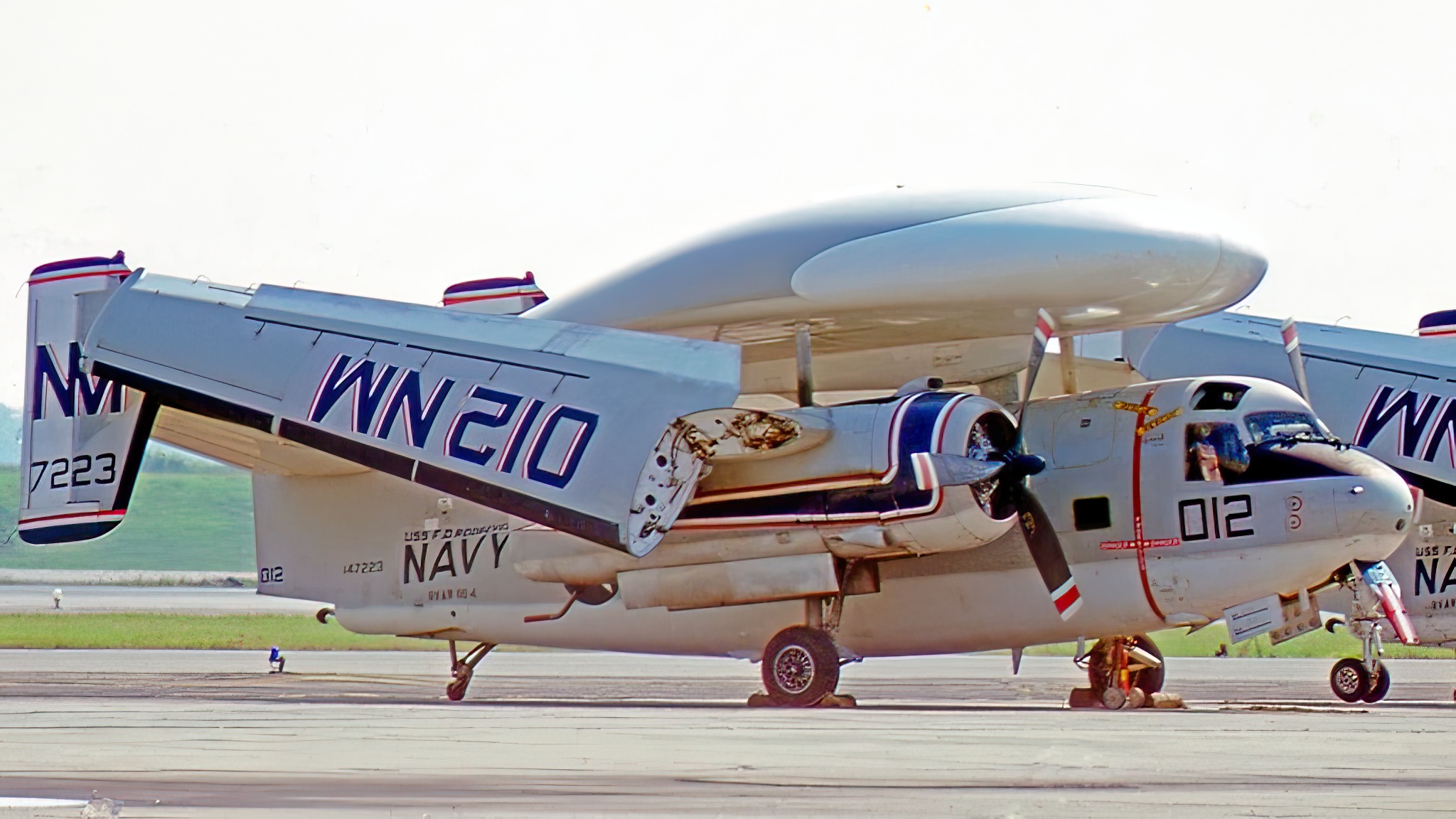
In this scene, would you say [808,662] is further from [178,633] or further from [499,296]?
[178,633]

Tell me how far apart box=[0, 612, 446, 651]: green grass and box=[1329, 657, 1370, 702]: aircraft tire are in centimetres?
2386

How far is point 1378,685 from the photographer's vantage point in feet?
71.9

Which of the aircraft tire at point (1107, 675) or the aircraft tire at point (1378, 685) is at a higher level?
the aircraft tire at point (1107, 675)

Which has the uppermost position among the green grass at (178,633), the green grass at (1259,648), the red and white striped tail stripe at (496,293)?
the red and white striped tail stripe at (496,293)

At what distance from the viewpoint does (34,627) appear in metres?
44.6

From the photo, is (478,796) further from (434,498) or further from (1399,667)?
(1399,667)

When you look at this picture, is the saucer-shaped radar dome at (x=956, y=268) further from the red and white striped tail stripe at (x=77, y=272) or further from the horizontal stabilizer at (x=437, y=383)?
the red and white striped tail stripe at (x=77, y=272)

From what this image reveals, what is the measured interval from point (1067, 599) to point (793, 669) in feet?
10.8

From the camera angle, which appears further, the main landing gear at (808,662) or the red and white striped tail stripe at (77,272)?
the red and white striped tail stripe at (77,272)

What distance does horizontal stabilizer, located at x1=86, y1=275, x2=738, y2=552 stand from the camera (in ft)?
61.8

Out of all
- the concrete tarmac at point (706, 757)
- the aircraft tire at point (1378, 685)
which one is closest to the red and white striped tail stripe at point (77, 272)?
the concrete tarmac at point (706, 757)

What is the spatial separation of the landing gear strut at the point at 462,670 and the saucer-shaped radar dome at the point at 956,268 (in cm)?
602

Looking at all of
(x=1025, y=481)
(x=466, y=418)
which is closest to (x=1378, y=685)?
(x=1025, y=481)

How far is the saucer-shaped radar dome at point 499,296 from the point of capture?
86.8 feet
